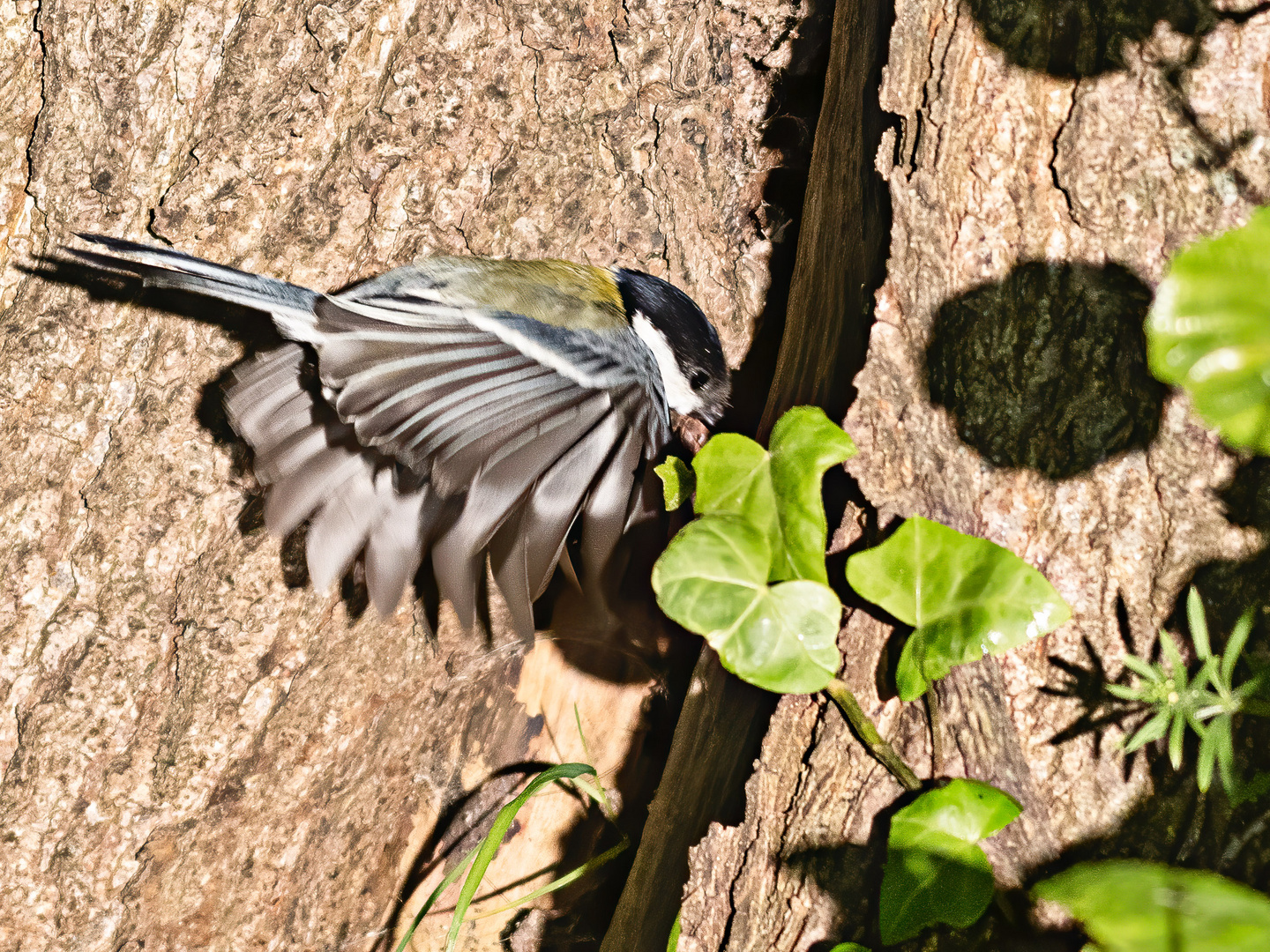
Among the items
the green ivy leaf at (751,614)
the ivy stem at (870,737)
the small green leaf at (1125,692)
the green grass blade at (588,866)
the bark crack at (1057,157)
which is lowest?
the green grass blade at (588,866)

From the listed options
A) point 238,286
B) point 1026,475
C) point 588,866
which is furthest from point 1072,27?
point 588,866

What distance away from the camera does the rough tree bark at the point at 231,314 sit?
1.21 m

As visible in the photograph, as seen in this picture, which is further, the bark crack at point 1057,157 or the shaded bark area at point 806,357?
the shaded bark area at point 806,357

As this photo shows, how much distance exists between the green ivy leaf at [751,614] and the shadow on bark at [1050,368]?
25 cm

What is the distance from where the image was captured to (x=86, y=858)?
1258mm

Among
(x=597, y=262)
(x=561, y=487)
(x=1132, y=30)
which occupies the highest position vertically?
(x=1132, y=30)

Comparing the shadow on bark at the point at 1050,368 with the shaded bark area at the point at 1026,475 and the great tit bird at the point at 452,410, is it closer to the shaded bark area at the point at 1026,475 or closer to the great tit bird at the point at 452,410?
the shaded bark area at the point at 1026,475

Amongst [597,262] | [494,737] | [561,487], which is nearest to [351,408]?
[561,487]

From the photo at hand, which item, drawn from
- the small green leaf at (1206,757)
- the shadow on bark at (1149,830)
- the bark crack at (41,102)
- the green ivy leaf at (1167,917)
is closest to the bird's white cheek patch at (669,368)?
the shadow on bark at (1149,830)

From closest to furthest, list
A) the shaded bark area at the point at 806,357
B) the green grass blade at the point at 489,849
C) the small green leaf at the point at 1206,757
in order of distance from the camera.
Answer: the small green leaf at the point at 1206,757
the shaded bark area at the point at 806,357
the green grass blade at the point at 489,849

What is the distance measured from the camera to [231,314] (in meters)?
1.22

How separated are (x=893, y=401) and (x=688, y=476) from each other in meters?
0.29

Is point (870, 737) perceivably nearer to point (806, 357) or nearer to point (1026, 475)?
point (1026, 475)

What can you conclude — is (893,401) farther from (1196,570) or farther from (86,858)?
(86,858)
